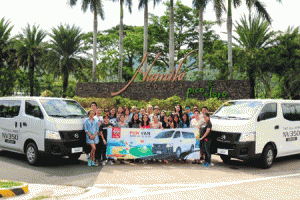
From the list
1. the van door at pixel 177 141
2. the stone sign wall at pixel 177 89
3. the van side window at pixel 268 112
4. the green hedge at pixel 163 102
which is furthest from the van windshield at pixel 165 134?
the stone sign wall at pixel 177 89

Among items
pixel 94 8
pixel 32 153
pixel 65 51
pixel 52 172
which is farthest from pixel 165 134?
pixel 65 51

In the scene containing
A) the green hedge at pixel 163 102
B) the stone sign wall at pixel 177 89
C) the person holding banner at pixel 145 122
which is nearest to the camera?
the person holding banner at pixel 145 122

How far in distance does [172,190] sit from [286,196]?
2.30 m

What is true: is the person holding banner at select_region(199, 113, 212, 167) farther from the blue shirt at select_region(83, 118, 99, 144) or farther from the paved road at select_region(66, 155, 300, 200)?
the blue shirt at select_region(83, 118, 99, 144)

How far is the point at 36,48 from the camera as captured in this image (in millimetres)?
42156

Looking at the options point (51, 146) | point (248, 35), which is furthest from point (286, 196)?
point (248, 35)

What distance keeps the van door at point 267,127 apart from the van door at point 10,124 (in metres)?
7.15

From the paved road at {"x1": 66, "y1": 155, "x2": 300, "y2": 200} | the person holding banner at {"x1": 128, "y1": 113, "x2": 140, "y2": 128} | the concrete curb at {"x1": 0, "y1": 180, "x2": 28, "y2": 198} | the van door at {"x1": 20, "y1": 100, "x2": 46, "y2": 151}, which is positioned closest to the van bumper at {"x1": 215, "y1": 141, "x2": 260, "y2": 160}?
the paved road at {"x1": 66, "y1": 155, "x2": 300, "y2": 200}

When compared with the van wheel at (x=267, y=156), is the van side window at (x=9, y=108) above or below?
above

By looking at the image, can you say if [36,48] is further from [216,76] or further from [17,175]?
[17,175]

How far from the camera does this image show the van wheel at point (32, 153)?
884 centimetres

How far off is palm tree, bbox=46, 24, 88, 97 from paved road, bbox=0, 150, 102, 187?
32.3 metres

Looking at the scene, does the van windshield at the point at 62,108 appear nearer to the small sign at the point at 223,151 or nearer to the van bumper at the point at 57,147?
the van bumper at the point at 57,147

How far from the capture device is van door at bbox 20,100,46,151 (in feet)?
28.6
